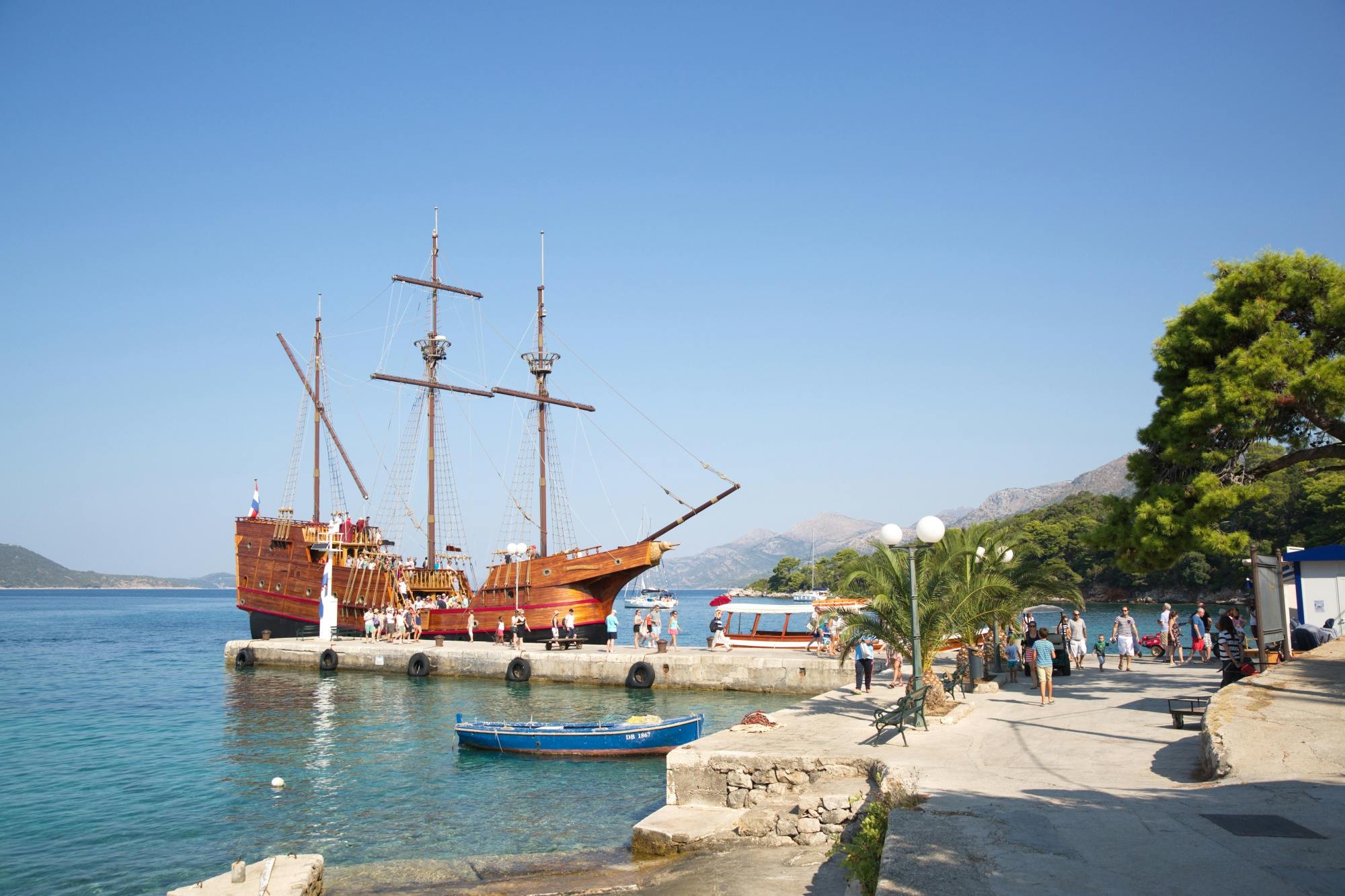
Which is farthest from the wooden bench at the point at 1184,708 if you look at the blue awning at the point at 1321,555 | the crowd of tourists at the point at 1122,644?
the blue awning at the point at 1321,555

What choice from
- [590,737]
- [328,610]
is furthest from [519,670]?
[328,610]

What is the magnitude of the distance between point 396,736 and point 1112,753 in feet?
54.1

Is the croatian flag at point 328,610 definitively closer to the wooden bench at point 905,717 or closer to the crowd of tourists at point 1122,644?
the crowd of tourists at point 1122,644

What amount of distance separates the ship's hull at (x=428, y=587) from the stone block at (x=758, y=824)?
29.3 metres

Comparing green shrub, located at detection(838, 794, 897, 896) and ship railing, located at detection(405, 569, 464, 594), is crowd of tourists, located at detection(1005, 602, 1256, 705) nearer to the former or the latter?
green shrub, located at detection(838, 794, 897, 896)

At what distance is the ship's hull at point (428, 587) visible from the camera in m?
40.2

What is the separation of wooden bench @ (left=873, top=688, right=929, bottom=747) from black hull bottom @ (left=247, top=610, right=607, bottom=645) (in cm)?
2489

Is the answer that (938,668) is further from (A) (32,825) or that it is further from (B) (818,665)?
(A) (32,825)

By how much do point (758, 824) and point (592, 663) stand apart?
19.6 meters

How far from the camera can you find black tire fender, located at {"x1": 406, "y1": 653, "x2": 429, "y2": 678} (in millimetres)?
31938

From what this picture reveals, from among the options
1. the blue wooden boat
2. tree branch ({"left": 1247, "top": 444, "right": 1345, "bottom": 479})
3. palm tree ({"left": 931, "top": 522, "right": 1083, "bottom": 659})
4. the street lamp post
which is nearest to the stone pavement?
the street lamp post

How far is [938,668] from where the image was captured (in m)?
21.0

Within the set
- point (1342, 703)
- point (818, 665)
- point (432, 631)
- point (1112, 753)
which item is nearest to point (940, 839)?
point (1112, 753)

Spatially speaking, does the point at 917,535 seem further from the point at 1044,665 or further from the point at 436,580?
the point at 436,580
